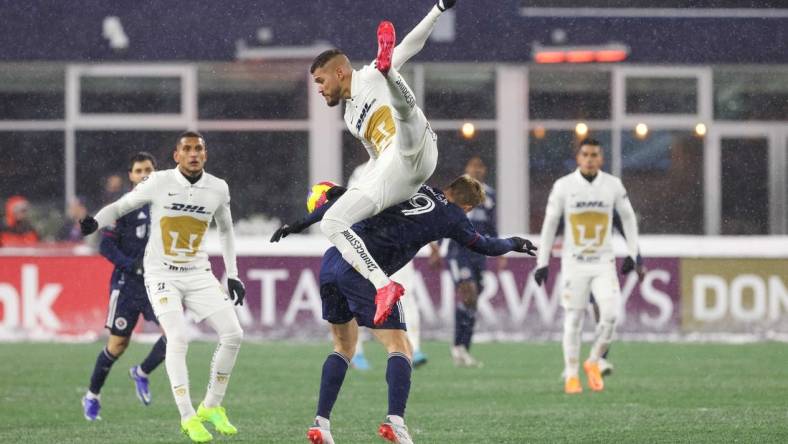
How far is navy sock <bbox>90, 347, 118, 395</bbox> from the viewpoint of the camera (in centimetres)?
1180

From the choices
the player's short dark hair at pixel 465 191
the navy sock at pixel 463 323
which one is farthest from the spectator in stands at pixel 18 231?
the player's short dark hair at pixel 465 191

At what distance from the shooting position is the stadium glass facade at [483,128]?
85.3 feet

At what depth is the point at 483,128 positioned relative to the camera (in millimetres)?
26125

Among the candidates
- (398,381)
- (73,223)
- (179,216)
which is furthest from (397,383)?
(73,223)

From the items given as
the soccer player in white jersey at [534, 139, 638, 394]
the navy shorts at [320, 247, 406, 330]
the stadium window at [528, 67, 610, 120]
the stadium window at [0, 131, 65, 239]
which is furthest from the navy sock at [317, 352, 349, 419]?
the stadium window at [0, 131, 65, 239]

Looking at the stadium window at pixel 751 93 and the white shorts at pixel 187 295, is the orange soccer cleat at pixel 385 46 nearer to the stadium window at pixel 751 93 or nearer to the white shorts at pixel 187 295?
the white shorts at pixel 187 295

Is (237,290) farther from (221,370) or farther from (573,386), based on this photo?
(573,386)

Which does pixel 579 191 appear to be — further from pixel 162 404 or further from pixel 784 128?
pixel 784 128

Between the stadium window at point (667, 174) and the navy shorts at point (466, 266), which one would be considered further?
the stadium window at point (667, 174)

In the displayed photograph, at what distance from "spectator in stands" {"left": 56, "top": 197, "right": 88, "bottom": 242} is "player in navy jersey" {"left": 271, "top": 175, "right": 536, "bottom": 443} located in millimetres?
13707

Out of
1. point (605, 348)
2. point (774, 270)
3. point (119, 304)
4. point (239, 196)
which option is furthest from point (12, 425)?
point (239, 196)

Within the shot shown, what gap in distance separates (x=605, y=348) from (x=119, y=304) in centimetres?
432

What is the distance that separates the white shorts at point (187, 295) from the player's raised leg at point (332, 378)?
1721 millimetres

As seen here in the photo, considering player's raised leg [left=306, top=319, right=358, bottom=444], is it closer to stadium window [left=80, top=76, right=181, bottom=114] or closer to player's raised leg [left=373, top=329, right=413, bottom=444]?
player's raised leg [left=373, top=329, right=413, bottom=444]
